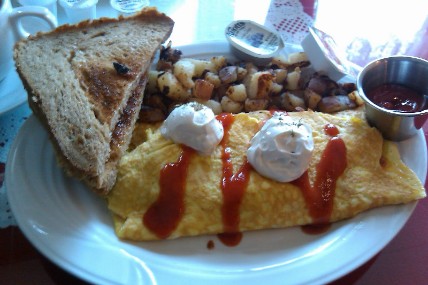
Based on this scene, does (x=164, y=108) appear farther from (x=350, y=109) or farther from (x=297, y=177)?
(x=350, y=109)

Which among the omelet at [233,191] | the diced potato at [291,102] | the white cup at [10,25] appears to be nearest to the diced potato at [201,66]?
the diced potato at [291,102]

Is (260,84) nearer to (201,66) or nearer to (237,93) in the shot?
(237,93)

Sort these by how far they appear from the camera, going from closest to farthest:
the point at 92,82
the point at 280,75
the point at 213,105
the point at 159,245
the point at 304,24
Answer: the point at 159,245 → the point at 92,82 → the point at 213,105 → the point at 280,75 → the point at 304,24

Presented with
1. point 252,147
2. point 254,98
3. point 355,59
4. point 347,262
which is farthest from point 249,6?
point 347,262

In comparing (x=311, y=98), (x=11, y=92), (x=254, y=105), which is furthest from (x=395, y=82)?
(x=11, y=92)

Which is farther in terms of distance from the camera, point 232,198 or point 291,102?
point 291,102

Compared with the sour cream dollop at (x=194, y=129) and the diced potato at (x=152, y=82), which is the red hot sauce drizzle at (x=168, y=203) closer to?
the sour cream dollop at (x=194, y=129)
